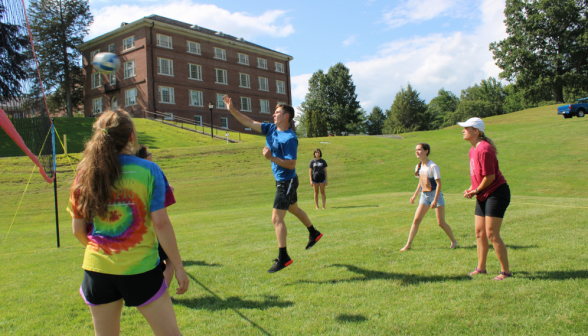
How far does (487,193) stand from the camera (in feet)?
14.9

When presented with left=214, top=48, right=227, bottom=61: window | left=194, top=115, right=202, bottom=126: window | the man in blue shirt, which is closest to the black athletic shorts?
the man in blue shirt

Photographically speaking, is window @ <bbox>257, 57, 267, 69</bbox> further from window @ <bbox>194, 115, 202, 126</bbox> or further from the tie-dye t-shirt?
the tie-dye t-shirt

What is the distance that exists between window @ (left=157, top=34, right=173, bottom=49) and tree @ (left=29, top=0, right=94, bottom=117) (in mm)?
14400

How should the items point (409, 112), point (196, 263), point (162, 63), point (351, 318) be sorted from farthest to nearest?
1. point (409, 112)
2. point (162, 63)
3. point (196, 263)
4. point (351, 318)

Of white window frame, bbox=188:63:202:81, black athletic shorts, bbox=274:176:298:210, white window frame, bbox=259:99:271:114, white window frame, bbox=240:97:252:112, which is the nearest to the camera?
black athletic shorts, bbox=274:176:298:210

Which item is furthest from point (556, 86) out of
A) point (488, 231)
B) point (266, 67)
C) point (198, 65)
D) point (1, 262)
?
point (1, 262)

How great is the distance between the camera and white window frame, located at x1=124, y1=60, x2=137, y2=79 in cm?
4028

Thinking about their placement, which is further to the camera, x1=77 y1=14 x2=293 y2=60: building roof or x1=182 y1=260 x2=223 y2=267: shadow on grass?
x1=77 y1=14 x2=293 y2=60: building roof

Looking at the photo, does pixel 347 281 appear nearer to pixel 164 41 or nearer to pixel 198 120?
pixel 198 120

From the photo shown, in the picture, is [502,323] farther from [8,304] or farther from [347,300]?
[8,304]

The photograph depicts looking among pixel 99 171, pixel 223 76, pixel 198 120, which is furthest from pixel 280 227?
pixel 223 76

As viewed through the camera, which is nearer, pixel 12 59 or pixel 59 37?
pixel 12 59

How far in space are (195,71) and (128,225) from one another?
45066 millimetres

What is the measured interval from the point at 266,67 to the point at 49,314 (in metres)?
50.8
